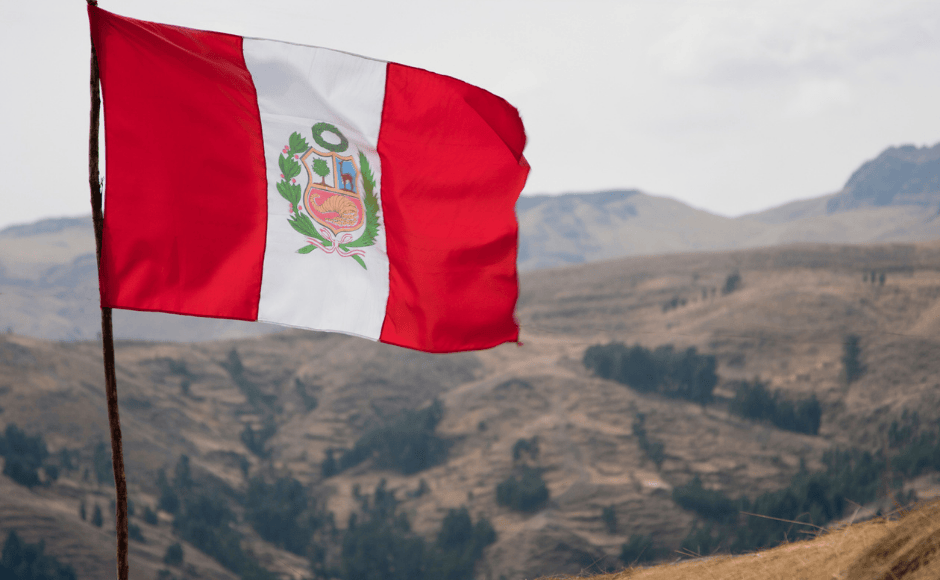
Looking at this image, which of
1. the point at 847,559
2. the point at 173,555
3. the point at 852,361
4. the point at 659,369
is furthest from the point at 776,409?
the point at 847,559

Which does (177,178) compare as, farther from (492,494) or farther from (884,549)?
(492,494)

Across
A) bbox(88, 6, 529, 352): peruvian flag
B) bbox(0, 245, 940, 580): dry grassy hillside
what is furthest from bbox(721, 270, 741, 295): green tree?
bbox(88, 6, 529, 352): peruvian flag

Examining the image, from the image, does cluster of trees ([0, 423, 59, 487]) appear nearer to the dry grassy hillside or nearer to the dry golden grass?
the dry grassy hillside

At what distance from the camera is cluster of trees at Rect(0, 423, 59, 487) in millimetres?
75125

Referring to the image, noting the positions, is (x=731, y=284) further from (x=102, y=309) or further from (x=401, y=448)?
(x=102, y=309)

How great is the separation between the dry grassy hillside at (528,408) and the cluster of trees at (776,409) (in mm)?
1305

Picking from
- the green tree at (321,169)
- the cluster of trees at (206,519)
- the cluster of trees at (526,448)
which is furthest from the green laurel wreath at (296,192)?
the cluster of trees at (526,448)

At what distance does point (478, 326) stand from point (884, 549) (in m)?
4.70

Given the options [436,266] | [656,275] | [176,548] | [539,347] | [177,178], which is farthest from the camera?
[656,275]

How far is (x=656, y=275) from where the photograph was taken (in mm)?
145875

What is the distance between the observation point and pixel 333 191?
345 inches

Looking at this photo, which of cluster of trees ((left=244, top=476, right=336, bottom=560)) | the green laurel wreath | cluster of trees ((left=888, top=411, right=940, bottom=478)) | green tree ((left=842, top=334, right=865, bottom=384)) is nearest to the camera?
the green laurel wreath

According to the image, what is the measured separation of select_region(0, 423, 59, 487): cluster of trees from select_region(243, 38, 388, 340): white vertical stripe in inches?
3131

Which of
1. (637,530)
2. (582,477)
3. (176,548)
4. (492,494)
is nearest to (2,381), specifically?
(176,548)
